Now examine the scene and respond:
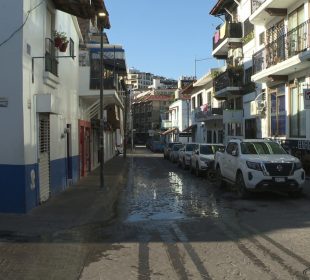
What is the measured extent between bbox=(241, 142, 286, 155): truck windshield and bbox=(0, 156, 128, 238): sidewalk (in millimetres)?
4397

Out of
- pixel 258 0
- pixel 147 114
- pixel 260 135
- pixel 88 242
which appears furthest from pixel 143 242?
pixel 147 114

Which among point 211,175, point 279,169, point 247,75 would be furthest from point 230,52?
point 279,169

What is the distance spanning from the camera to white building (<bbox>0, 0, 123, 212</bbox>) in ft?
37.2

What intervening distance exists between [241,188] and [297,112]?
29.8 ft

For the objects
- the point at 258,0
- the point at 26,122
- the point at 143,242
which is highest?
the point at 258,0

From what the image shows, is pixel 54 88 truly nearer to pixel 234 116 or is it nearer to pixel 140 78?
pixel 234 116

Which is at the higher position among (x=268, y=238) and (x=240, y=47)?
(x=240, y=47)

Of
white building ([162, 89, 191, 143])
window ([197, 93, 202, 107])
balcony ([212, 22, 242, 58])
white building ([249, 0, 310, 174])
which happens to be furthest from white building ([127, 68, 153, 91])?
white building ([249, 0, 310, 174])

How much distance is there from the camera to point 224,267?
23.6ft

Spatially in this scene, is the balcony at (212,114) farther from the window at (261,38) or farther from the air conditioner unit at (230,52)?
the window at (261,38)

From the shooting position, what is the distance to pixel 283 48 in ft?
78.3

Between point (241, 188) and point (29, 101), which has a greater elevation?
point (29, 101)

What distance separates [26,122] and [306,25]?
1392 centimetres

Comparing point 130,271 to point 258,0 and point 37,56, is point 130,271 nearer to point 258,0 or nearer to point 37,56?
point 37,56
